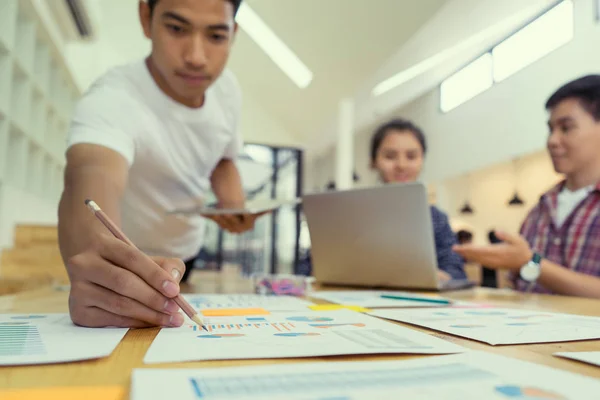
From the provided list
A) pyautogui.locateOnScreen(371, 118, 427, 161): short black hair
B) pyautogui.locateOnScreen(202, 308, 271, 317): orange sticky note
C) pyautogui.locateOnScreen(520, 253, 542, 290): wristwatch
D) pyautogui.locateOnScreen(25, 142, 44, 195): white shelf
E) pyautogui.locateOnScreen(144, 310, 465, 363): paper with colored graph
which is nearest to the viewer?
pyautogui.locateOnScreen(144, 310, 465, 363): paper with colored graph

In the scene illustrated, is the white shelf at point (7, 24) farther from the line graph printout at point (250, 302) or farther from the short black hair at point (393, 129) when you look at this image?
the line graph printout at point (250, 302)

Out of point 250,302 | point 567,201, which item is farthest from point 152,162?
point 567,201

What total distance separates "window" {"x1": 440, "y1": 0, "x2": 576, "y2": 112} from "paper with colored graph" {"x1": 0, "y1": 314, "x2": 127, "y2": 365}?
218 centimetres

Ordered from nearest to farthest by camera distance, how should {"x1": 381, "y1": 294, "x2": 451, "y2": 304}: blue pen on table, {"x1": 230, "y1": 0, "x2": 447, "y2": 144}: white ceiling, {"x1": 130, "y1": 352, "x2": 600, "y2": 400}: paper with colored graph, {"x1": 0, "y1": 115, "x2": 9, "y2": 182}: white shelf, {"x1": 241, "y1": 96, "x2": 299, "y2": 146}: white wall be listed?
{"x1": 130, "y1": 352, "x2": 600, "y2": 400}: paper with colored graph → {"x1": 381, "y1": 294, "x2": 451, "y2": 304}: blue pen on table → {"x1": 0, "y1": 115, "x2": 9, "y2": 182}: white shelf → {"x1": 230, "y1": 0, "x2": 447, "y2": 144}: white ceiling → {"x1": 241, "y1": 96, "x2": 299, "y2": 146}: white wall

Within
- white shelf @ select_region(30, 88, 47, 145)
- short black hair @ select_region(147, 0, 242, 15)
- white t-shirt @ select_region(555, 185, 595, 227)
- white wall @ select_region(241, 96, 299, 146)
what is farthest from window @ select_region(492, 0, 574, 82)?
white wall @ select_region(241, 96, 299, 146)

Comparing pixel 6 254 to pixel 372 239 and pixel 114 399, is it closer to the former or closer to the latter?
pixel 372 239

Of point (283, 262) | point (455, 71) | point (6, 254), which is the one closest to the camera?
point (6, 254)

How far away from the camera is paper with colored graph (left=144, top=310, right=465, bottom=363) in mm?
353

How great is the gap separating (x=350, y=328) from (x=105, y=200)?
410mm

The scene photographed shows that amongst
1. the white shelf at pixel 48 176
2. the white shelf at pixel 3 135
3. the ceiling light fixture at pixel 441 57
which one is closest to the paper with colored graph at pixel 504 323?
the white shelf at pixel 3 135

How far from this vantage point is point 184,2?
96 centimetres

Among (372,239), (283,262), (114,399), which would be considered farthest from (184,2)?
(283,262)

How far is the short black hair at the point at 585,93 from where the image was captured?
4.31ft

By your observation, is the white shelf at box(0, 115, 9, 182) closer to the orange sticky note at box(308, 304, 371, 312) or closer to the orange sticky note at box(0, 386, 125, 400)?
the orange sticky note at box(308, 304, 371, 312)
